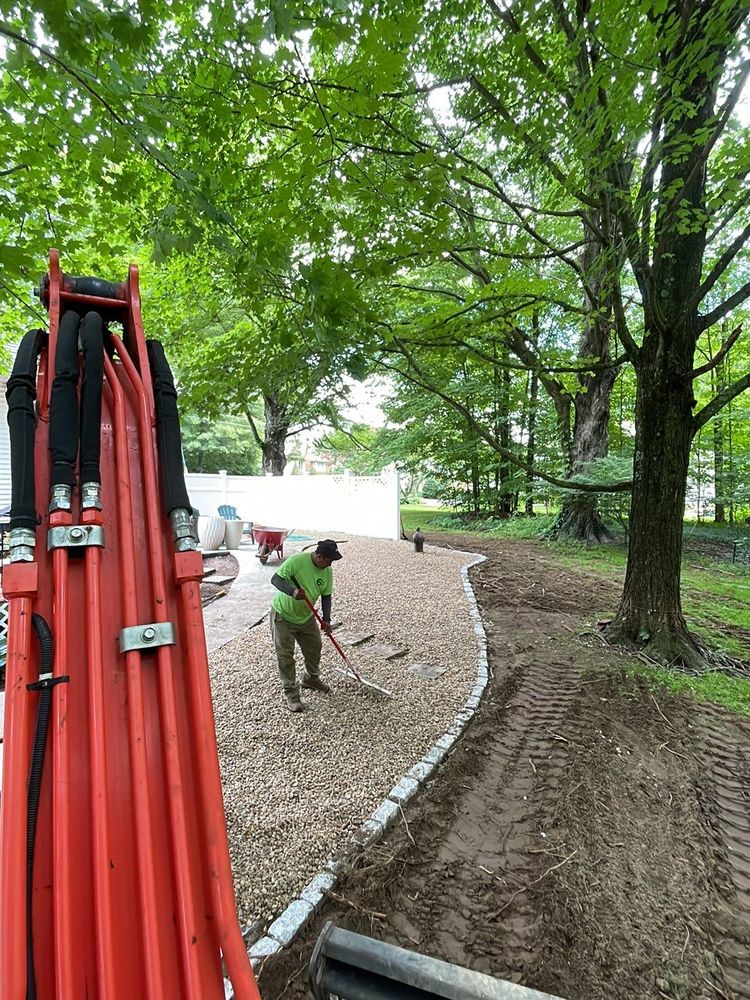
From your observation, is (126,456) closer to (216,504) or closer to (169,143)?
(169,143)

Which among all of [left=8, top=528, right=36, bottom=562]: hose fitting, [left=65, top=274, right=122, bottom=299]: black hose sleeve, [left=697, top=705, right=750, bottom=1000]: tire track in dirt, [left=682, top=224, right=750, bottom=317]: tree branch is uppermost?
[left=682, top=224, right=750, bottom=317]: tree branch

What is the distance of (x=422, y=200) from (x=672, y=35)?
1616 mm

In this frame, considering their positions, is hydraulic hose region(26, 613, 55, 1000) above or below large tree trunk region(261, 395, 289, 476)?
below

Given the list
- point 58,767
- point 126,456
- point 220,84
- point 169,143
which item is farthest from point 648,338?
point 58,767

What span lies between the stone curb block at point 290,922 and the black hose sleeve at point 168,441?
1.77m

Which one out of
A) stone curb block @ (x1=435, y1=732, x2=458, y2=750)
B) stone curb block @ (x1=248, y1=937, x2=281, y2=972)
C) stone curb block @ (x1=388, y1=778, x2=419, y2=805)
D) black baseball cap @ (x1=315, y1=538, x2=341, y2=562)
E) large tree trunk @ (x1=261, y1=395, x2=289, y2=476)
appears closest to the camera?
stone curb block @ (x1=248, y1=937, x2=281, y2=972)

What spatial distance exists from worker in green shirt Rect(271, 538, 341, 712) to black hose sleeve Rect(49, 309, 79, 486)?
2423mm

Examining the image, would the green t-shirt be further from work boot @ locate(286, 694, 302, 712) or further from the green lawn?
the green lawn

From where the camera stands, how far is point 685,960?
1.93 m

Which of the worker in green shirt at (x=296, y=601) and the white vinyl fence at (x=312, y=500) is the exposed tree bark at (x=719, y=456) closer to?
the white vinyl fence at (x=312, y=500)

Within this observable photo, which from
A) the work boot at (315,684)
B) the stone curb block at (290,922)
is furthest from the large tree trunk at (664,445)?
the stone curb block at (290,922)

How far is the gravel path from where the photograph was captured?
2391mm

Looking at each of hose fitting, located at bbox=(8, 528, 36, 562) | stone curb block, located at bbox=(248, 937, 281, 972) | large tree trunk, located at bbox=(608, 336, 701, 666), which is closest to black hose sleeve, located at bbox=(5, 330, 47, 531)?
hose fitting, located at bbox=(8, 528, 36, 562)

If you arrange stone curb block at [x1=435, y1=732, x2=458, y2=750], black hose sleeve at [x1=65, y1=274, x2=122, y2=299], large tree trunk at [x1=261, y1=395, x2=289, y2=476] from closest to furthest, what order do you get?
black hose sleeve at [x1=65, y1=274, x2=122, y2=299]
stone curb block at [x1=435, y1=732, x2=458, y2=750]
large tree trunk at [x1=261, y1=395, x2=289, y2=476]
